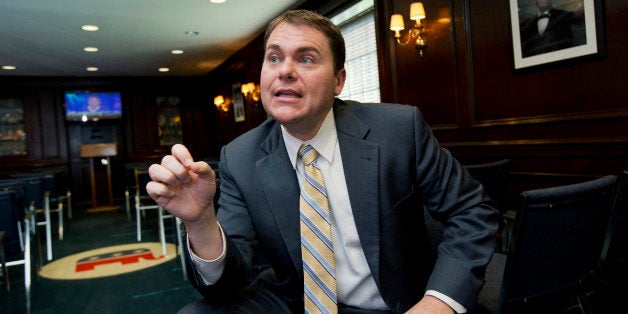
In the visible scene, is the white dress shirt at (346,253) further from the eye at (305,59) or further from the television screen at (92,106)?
the television screen at (92,106)

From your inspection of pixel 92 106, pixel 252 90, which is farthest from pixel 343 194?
pixel 92 106

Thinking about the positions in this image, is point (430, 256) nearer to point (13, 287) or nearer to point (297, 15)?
point (297, 15)

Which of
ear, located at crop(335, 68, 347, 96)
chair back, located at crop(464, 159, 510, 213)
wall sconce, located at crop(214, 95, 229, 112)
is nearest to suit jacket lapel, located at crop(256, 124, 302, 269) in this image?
ear, located at crop(335, 68, 347, 96)

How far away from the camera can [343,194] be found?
4.13 feet

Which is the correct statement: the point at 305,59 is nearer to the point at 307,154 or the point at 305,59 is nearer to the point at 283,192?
the point at 307,154

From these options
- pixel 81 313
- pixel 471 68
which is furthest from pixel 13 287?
pixel 471 68

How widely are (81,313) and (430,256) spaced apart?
3.03 m

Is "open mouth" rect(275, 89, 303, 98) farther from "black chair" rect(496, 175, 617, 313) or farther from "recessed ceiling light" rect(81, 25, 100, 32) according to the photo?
"recessed ceiling light" rect(81, 25, 100, 32)

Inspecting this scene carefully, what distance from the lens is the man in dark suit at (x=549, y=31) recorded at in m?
2.88

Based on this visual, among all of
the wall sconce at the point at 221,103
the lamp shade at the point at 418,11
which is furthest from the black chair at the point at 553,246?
the wall sconce at the point at 221,103

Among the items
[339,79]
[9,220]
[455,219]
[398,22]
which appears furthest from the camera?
[398,22]

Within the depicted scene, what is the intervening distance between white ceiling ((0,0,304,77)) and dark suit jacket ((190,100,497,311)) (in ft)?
16.4

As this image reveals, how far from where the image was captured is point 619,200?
5.03 ft

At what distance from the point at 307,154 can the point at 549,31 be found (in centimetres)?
256
